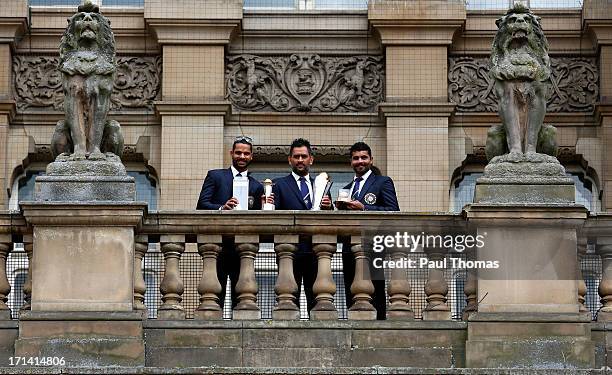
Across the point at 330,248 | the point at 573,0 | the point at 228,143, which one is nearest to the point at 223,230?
the point at 330,248

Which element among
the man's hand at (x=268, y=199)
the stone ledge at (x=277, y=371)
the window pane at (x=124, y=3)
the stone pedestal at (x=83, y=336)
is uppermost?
the window pane at (x=124, y=3)

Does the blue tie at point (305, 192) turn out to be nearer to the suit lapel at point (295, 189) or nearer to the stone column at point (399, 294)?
the suit lapel at point (295, 189)

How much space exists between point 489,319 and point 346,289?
53.3 inches

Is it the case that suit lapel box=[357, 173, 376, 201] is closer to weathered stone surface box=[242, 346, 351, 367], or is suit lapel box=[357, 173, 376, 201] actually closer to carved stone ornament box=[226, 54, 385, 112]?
weathered stone surface box=[242, 346, 351, 367]

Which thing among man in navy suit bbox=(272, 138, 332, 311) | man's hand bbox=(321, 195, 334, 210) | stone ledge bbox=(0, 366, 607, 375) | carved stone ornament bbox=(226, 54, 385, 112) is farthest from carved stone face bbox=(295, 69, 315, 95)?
stone ledge bbox=(0, 366, 607, 375)

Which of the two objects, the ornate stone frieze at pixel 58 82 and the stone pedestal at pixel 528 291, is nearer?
the stone pedestal at pixel 528 291

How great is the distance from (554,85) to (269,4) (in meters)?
3.40

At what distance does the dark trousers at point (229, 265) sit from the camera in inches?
829

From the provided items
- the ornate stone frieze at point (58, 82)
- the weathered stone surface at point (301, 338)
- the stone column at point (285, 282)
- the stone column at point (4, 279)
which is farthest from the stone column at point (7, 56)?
the weathered stone surface at point (301, 338)

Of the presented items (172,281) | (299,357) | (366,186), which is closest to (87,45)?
(172,281)

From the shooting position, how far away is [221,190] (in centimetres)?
2195

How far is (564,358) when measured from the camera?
20.3 metres

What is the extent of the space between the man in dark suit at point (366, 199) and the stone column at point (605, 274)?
185 centimetres

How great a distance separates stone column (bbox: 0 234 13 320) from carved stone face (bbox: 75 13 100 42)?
1.85 m
